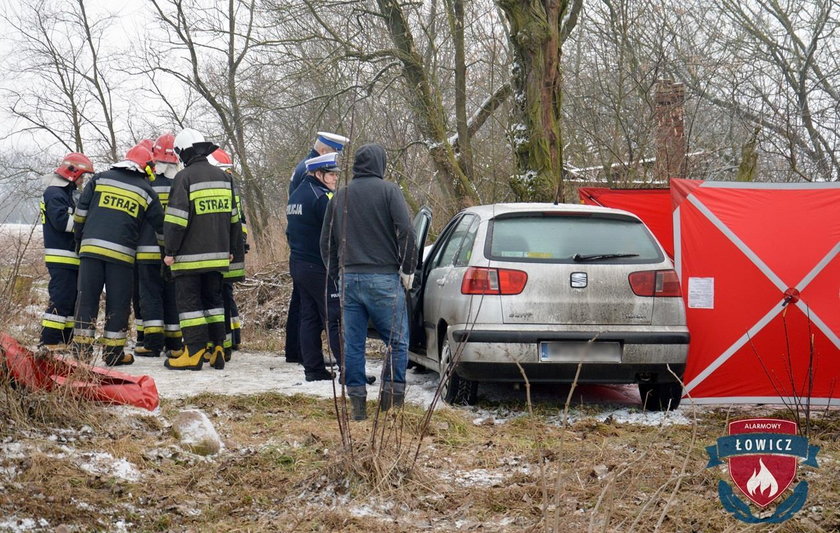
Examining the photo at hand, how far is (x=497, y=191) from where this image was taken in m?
15.7

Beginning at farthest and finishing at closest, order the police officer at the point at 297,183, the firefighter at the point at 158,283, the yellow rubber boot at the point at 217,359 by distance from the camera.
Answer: the firefighter at the point at 158,283
the yellow rubber boot at the point at 217,359
the police officer at the point at 297,183

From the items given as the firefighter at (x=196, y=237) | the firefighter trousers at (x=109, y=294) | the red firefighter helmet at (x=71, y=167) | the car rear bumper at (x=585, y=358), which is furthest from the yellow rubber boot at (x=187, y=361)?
the car rear bumper at (x=585, y=358)

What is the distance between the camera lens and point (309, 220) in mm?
8203

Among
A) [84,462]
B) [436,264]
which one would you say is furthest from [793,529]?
[436,264]

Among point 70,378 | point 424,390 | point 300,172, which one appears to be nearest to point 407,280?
point 424,390

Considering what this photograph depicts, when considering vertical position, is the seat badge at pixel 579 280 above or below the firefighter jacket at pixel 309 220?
below

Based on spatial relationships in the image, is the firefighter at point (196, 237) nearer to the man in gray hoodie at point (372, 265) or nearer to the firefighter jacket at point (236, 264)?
the firefighter jacket at point (236, 264)

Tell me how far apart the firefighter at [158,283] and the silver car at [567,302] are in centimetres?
379

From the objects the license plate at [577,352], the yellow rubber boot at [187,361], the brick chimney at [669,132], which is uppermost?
the brick chimney at [669,132]

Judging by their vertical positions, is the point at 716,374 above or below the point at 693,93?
below

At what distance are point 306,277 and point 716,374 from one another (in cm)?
352

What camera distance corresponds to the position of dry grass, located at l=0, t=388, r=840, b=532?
13.1 ft

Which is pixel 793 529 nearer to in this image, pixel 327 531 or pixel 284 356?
pixel 327 531

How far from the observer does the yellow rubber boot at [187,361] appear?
876 cm
